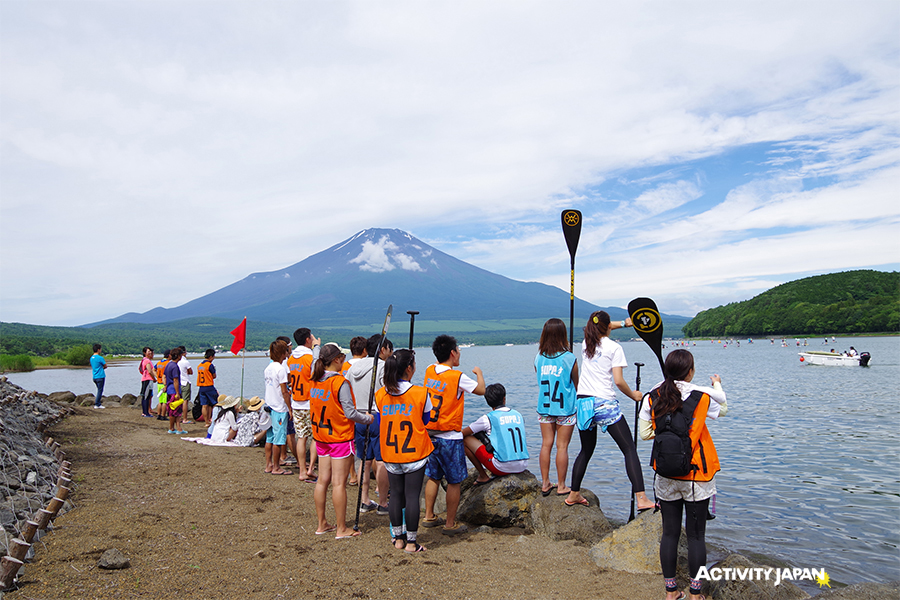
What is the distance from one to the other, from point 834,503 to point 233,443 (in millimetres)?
11647

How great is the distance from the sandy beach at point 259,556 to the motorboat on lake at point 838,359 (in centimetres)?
4506

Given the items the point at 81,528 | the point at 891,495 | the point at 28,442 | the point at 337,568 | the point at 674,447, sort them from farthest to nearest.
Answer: the point at 891,495
the point at 28,442
the point at 81,528
the point at 337,568
the point at 674,447

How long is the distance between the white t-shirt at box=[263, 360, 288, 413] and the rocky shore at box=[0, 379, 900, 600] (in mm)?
1200

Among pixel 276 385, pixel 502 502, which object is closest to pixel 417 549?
pixel 502 502

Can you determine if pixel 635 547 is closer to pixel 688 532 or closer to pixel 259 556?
pixel 688 532

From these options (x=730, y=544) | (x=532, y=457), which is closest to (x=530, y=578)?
(x=730, y=544)

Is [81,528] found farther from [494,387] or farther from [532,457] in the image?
[532,457]

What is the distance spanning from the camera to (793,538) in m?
7.42

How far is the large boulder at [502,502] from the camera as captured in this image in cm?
686

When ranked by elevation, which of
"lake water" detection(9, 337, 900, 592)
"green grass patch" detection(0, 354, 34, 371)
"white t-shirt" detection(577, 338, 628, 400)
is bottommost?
"green grass patch" detection(0, 354, 34, 371)

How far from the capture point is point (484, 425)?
22.9 ft

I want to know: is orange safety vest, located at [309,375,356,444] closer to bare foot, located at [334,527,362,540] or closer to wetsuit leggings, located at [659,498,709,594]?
bare foot, located at [334,527,362,540]

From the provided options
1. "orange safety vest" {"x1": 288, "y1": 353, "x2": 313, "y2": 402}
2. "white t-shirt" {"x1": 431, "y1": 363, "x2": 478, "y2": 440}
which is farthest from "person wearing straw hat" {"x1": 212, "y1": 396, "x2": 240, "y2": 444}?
"white t-shirt" {"x1": 431, "y1": 363, "x2": 478, "y2": 440}

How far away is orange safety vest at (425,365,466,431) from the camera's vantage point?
19.3ft
